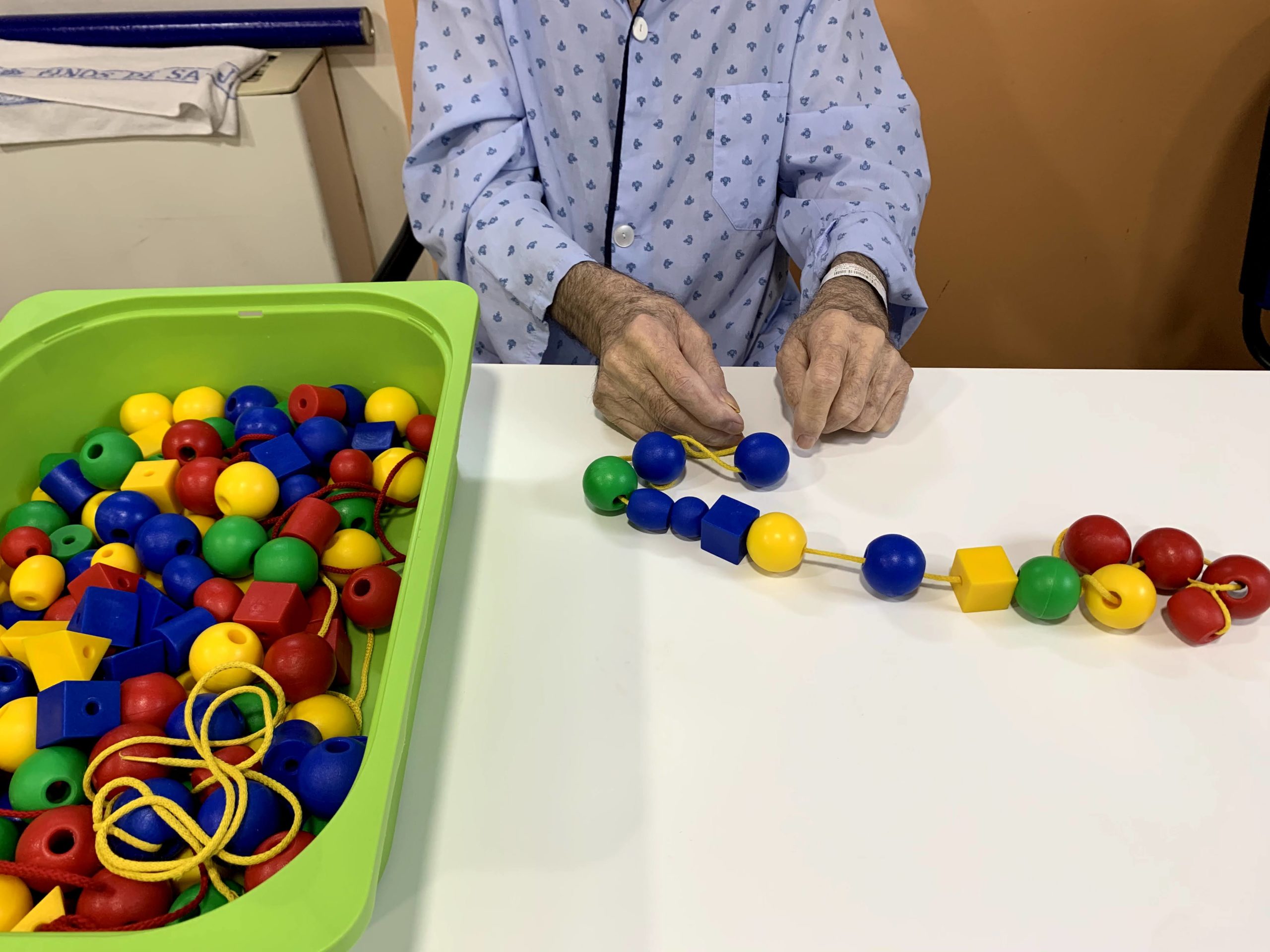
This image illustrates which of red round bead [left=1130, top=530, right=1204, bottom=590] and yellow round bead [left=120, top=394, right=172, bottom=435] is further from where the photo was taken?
yellow round bead [left=120, top=394, right=172, bottom=435]

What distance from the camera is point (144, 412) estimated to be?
75cm

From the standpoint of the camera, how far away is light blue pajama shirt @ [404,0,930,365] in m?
0.86

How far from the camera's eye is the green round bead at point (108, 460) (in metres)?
0.70

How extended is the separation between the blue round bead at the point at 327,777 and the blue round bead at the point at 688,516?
→ 260 mm

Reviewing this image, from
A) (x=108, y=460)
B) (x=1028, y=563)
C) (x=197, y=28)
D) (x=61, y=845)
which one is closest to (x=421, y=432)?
(x=108, y=460)

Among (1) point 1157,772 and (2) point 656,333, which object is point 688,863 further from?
(2) point 656,333

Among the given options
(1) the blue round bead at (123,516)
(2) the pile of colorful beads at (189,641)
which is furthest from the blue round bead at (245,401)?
(1) the blue round bead at (123,516)

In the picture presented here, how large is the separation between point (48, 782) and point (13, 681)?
0.32 feet

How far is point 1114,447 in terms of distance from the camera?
2.28 ft

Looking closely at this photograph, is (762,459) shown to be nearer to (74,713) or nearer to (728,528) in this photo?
(728,528)

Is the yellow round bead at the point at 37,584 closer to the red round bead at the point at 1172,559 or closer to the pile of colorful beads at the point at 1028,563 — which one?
the pile of colorful beads at the point at 1028,563

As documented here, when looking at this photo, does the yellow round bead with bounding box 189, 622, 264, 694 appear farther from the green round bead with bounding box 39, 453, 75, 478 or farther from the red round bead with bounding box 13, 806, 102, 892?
the green round bead with bounding box 39, 453, 75, 478

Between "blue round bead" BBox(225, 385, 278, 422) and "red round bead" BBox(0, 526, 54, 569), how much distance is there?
171 mm

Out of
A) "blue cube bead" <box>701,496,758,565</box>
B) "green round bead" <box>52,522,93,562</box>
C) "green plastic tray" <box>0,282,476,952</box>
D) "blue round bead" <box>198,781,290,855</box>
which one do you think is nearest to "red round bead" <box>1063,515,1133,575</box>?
"blue cube bead" <box>701,496,758,565</box>
